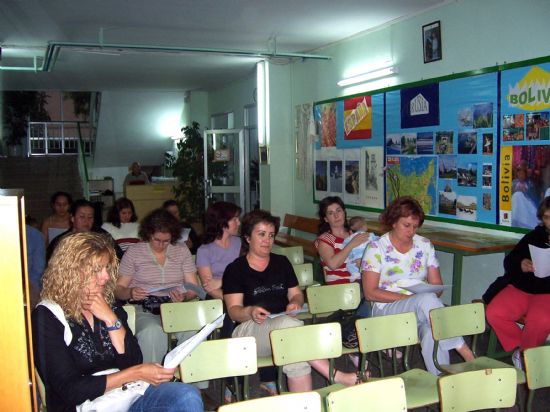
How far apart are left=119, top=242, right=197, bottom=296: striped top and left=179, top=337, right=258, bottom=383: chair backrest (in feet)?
4.79

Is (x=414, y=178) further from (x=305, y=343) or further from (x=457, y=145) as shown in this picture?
(x=305, y=343)

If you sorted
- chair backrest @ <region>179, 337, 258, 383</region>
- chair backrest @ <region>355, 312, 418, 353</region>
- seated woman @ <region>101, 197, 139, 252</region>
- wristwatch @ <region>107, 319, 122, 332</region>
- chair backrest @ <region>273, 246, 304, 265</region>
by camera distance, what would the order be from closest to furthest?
wristwatch @ <region>107, 319, 122, 332</region>, chair backrest @ <region>179, 337, 258, 383</region>, chair backrest @ <region>355, 312, 418, 353</region>, chair backrest @ <region>273, 246, 304, 265</region>, seated woman @ <region>101, 197, 139, 252</region>

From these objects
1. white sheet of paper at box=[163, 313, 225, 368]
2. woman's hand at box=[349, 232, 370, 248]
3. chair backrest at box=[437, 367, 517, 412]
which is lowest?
chair backrest at box=[437, 367, 517, 412]

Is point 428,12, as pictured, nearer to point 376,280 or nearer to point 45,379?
point 376,280

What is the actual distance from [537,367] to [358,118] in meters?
4.79

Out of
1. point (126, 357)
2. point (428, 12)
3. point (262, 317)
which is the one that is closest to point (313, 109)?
point (428, 12)

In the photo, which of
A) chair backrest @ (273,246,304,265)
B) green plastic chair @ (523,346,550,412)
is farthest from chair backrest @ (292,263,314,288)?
green plastic chair @ (523,346,550,412)

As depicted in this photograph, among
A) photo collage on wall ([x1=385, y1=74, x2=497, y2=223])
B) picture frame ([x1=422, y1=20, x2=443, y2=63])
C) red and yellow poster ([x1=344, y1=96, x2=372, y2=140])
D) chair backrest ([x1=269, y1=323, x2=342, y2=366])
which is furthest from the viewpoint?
red and yellow poster ([x1=344, y1=96, x2=372, y2=140])

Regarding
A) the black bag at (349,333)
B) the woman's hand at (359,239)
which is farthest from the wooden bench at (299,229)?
the black bag at (349,333)

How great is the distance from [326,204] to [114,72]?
253 inches

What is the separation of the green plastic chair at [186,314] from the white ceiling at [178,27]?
3.15 meters

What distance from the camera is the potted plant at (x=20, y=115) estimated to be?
14.2 metres

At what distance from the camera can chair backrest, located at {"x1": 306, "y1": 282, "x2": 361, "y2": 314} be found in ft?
13.2

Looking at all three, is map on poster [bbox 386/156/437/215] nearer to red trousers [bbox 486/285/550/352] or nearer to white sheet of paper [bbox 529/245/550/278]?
red trousers [bbox 486/285/550/352]
